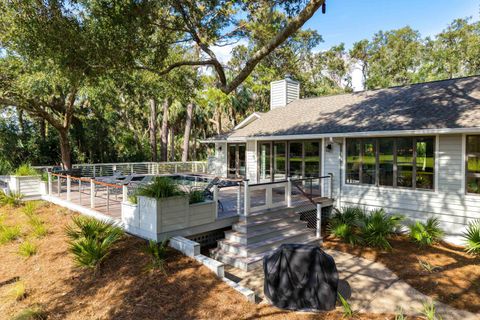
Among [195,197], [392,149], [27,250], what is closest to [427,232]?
[392,149]

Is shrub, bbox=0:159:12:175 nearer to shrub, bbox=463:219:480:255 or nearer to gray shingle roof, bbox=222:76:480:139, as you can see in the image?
gray shingle roof, bbox=222:76:480:139

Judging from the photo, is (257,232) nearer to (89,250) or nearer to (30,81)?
(89,250)

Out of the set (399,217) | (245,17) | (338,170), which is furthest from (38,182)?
(399,217)

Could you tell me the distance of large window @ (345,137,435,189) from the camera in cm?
823

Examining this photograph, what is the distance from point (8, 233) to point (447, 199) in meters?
11.3

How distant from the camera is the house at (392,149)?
7645mm

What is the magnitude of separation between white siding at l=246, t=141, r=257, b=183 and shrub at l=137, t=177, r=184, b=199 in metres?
6.78

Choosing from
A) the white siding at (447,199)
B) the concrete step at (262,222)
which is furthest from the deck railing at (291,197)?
the white siding at (447,199)

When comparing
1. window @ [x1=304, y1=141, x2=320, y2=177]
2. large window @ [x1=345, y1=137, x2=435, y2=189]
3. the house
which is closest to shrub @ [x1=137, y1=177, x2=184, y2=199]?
the house

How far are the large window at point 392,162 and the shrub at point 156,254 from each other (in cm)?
650

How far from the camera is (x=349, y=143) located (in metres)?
A: 9.64

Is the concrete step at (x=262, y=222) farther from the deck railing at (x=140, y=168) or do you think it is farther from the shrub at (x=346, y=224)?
the deck railing at (x=140, y=168)

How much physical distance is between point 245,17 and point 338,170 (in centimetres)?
560

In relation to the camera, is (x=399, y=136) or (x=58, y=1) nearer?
(x=58, y=1)
